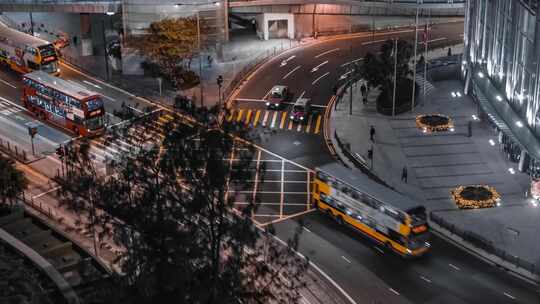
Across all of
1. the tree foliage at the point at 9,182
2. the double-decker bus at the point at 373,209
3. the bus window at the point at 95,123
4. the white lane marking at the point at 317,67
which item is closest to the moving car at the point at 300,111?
the white lane marking at the point at 317,67

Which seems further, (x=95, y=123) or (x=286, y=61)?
(x=286, y=61)

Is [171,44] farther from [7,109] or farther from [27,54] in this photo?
[7,109]

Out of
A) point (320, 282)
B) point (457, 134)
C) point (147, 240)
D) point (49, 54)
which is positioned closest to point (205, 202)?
point (147, 240)

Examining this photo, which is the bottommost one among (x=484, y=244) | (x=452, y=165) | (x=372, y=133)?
(x=484, y=244)

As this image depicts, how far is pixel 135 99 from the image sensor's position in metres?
103

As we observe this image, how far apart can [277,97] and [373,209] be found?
3208cm

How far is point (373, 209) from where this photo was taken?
71812mm

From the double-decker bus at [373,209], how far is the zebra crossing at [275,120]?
1863 centimetres

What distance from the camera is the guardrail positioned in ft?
224

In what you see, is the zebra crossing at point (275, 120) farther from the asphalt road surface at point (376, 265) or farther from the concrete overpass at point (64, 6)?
the concrete overpass at point (64, 6)

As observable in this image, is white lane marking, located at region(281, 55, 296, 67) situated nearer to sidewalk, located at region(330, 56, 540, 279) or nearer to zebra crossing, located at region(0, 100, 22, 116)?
sidewalk, located at region(330, 56, 540, 279)

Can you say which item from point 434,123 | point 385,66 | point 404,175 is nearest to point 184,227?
point 404,175

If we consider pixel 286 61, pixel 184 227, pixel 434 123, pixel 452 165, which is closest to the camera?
pixel 184 227

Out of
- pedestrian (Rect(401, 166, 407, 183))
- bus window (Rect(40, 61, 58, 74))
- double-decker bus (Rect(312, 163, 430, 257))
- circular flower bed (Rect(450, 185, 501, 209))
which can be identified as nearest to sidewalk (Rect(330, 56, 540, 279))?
pedestrian (Rect(401, 166, 407, 183))
